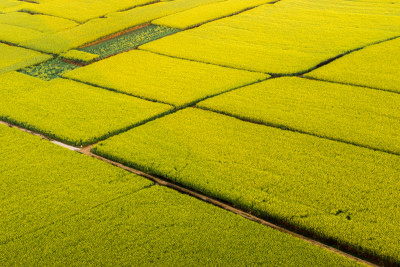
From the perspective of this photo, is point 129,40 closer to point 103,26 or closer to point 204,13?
point 103,26

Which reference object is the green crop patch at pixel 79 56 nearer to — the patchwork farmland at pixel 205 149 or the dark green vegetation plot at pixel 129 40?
the patchwork farmland at pixel 205 149

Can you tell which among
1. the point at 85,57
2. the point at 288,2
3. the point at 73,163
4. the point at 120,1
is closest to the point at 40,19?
the point at 120,1

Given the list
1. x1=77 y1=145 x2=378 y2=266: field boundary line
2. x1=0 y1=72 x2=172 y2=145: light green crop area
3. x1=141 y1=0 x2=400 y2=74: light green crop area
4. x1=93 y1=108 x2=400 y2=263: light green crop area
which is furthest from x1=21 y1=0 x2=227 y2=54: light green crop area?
x1=77 y1=145 x2=378 y2=266: field boundary line

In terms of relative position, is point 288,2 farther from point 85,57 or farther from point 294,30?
point 85,57

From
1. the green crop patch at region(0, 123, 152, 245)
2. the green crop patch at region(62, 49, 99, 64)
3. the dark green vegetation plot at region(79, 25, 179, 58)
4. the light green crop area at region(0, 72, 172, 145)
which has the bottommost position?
the green crop patch at region(0, 123, 152, 245)

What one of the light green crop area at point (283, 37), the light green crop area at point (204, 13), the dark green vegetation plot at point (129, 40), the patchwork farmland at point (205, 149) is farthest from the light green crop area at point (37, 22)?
the light green crop area at point (283, 37)

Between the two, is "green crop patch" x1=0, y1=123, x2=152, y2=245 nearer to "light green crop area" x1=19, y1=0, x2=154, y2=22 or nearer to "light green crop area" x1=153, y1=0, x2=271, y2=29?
"light green crop area" x1=153, y1=0, x2=271, y2=29

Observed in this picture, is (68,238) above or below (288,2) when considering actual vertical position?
A: below
